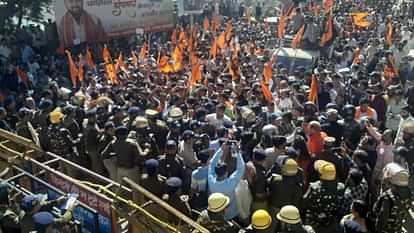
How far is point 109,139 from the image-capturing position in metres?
7.24

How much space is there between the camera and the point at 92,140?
7.35 metres

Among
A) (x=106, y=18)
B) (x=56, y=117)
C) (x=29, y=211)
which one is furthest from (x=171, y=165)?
(x=106, y=18)

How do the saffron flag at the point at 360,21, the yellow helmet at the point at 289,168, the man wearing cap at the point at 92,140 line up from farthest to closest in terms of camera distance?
1. the saffron flag at the point at 360,21
2. the man wearing cap at the point at 92,140
3. the yellow helmet at the point at 289,168

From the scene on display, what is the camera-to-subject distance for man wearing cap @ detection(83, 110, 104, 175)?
24.0 ft

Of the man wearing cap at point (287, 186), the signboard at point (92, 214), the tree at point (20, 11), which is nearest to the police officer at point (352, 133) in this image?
the man wearing cap at point (287, 186)

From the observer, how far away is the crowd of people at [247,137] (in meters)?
5.18

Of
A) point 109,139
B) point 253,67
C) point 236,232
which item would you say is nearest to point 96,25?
point 253,67

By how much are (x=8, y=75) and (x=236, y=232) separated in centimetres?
986

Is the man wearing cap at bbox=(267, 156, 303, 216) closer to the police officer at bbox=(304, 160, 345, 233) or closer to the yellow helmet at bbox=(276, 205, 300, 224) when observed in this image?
the police officer at bbox=(304, 160, 345, 233)

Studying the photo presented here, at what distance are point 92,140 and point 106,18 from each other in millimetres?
12049

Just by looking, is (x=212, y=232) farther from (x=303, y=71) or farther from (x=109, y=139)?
(x=303, y=71)

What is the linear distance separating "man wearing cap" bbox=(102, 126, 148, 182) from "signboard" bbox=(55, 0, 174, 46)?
454 inches

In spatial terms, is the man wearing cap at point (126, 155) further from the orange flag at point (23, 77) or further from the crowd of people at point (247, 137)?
the orange flag at point (23, 77)

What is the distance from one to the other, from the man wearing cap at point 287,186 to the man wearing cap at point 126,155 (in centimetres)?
208
